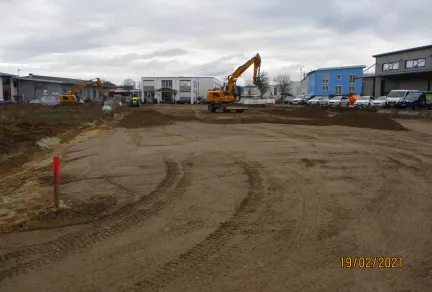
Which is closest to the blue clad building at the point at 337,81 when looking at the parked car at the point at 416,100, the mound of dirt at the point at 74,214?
the parked car at the point at 416,100

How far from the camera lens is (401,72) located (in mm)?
52000

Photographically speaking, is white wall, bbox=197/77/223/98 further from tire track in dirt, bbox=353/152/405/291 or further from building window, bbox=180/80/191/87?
tire track in dirt, bbox=353/152/405/291

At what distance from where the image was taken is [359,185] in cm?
862

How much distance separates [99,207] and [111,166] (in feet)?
14.0

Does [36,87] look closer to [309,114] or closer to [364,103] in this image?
[309,114]

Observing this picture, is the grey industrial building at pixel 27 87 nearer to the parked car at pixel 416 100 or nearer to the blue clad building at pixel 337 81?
the blue clad building at pixel 337 81

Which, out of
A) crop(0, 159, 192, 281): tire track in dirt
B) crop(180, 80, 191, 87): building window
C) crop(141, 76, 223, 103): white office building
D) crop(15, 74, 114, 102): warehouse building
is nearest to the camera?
crop(0, 159, 192, 281): tire track in dirt

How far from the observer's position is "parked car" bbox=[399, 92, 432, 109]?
3803cm

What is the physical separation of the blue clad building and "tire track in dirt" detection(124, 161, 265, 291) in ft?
264

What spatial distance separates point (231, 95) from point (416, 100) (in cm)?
1832

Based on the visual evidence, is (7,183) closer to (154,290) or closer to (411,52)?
(154,290)

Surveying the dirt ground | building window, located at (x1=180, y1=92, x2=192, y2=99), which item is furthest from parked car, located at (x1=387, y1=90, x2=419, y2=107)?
building window, located at (x1=180, y1=92, x2=192, y2=99)

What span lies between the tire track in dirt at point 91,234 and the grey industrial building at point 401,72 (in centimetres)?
4847

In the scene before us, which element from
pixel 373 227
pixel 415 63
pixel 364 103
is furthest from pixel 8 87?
pixel 373 227
